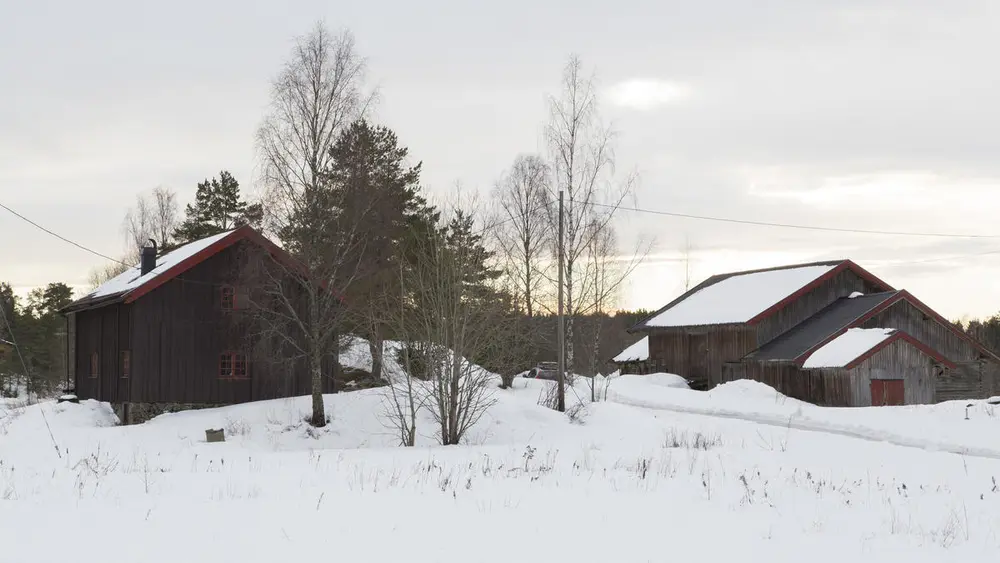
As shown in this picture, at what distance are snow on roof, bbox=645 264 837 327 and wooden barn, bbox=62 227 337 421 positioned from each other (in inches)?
772

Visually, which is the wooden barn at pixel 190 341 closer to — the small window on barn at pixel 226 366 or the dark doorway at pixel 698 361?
the small window on barn at pixel 226 366

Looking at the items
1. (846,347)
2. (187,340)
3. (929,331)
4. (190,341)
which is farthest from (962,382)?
(187,340)

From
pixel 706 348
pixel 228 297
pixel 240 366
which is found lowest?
pixel 240 366

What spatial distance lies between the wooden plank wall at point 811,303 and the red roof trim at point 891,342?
584 cm

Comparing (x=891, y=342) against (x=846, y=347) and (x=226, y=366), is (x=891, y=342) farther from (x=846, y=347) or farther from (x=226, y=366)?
(x=226, y=366)

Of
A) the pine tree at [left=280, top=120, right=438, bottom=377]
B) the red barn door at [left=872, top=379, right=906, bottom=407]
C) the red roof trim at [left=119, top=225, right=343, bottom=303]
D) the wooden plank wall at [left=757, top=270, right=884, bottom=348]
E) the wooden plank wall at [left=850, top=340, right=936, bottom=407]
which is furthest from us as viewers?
the wooden plank wall at [left=757, top=270, right=884, bottom=348]

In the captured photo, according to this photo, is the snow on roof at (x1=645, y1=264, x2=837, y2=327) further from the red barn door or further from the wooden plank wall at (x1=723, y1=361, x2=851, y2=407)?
the red barn door

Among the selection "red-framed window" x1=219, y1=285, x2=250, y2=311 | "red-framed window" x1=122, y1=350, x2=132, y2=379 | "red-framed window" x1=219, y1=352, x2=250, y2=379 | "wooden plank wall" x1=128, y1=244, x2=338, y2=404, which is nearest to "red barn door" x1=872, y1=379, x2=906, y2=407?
"wooden plank wall" x1=128, y1=244, x2=338, y2=404

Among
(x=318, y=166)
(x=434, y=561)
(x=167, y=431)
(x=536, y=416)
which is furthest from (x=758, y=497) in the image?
(x=167, y=431)

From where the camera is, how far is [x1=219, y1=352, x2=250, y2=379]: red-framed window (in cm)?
3259

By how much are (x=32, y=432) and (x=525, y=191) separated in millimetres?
27227

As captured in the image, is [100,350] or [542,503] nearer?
[542,503]

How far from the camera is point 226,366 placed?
32.8 metres

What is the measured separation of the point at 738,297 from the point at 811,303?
3585 millimetres
